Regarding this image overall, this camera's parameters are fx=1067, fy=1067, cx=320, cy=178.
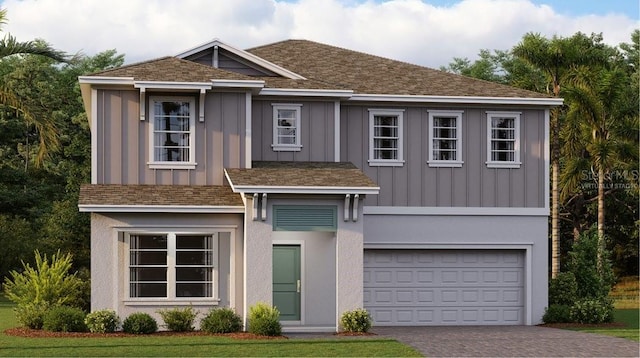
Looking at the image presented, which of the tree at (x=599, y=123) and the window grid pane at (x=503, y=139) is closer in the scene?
the window grid pane at (x=503, y=139)

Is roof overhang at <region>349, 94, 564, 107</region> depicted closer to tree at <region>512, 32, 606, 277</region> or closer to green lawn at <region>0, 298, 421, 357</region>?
green lawn at <region>0, 298, 421, 357</region>

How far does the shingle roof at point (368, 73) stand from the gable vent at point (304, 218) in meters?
4.45

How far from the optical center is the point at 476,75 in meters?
57.3

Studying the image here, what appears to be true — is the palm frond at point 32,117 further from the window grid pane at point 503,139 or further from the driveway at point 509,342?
the window grid pane at point 503,139

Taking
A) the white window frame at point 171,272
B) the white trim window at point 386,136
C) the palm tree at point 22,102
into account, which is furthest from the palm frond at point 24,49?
the white trim window at point 386,136

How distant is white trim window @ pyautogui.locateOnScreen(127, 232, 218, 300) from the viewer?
24.0 metres

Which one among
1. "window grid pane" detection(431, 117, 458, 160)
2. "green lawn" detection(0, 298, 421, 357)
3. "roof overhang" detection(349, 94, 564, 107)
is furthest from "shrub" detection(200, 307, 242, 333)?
"window grid pane" detection(431, 117, 458, 160)

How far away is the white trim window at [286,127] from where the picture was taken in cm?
2649

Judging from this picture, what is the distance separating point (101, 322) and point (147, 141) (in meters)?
4.69

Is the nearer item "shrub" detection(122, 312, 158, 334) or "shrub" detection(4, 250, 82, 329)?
"shrub" detection(122, 312, 158, 334)

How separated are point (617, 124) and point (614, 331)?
18.7 meters

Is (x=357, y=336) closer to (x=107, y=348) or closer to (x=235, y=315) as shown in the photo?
(x=235, y=315)

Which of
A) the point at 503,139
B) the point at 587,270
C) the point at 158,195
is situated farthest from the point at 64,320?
the point at 587,270

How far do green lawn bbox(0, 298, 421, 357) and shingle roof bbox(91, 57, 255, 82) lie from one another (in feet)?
20.5
